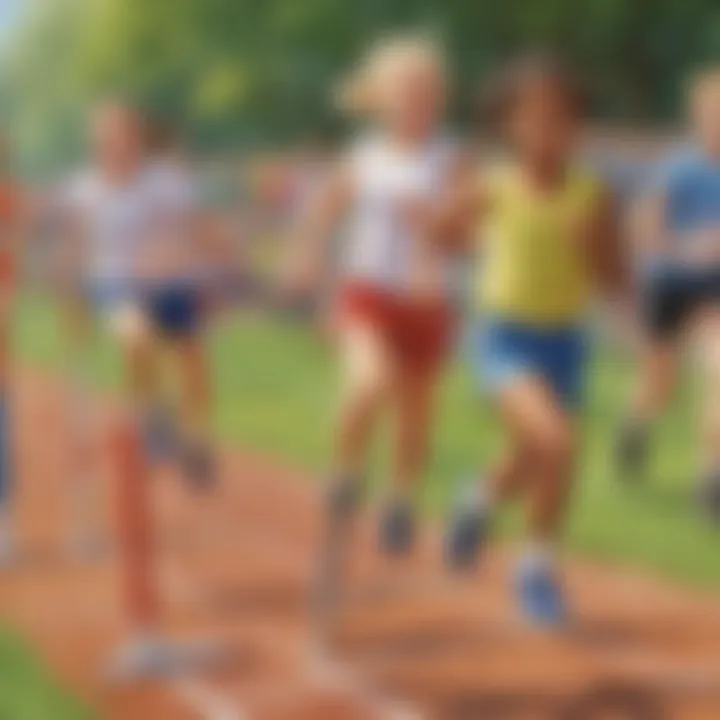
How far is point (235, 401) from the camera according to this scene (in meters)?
1.29

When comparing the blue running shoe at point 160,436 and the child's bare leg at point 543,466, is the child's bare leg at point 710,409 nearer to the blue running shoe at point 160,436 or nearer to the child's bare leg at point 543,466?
the child's bare leg at point 543,466

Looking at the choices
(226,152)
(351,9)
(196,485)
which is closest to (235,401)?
(196,485)

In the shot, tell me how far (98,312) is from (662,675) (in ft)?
1.47

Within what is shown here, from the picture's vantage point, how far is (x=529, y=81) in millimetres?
1171

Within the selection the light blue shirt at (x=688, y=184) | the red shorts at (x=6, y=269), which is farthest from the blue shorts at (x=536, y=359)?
the red shorts at (x=6, y=269)

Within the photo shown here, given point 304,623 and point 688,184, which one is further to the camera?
point 304,623

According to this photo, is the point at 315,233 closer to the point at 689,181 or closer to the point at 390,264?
the point at 390,264

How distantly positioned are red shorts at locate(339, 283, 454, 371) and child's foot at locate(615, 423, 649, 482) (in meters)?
0.13

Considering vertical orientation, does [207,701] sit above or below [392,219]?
below

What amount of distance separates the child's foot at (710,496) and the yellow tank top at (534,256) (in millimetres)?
144

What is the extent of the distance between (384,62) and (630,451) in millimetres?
305

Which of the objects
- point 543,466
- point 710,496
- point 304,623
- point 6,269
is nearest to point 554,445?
point 543,466

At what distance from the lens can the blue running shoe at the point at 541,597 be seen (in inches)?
48.3

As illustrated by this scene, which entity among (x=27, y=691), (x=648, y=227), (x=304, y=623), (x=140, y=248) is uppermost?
(x=648, y=227)
